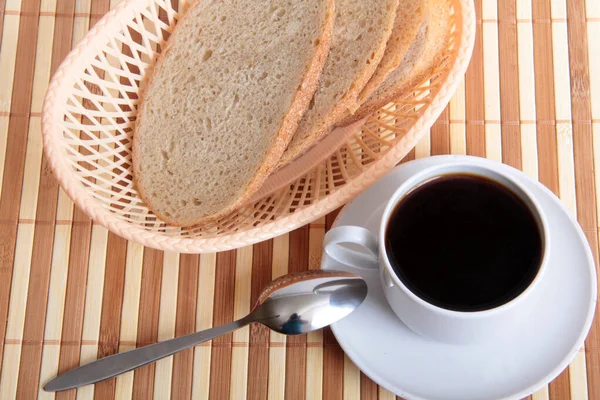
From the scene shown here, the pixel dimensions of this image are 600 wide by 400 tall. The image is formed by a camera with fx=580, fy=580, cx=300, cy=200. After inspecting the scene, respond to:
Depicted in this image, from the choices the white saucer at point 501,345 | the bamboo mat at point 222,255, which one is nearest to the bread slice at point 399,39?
the bamboo mat at point 222,255

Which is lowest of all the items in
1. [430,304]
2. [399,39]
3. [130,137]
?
[430,304]

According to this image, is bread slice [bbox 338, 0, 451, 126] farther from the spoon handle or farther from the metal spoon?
the spoon handle

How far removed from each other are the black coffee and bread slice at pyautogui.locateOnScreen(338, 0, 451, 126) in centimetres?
22

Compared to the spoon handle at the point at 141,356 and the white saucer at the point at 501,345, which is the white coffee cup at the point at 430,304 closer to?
the white saucer at the point at 501,345

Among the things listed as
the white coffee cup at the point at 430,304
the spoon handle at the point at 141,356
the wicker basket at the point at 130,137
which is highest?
the wicker basket at the point at 130,137

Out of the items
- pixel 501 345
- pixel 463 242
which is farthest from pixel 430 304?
pixel 501 345

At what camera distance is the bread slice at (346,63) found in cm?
90

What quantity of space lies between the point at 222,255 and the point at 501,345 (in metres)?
0.48

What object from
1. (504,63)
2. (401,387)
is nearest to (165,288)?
(401,387)

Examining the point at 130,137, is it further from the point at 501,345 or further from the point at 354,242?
the point at 501,345

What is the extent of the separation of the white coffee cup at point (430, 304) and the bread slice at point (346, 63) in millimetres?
202

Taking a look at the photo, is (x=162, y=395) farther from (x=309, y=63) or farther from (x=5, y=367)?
(x=309, y=63)

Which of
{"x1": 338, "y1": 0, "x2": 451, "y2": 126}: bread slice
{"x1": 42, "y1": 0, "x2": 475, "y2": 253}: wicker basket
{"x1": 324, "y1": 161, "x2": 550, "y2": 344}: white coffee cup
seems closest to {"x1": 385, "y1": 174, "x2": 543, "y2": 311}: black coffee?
{"x1": 324, "y1": 161, "x2": 550, "y2": 344}: white coffee cup

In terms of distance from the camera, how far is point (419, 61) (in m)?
0.93
